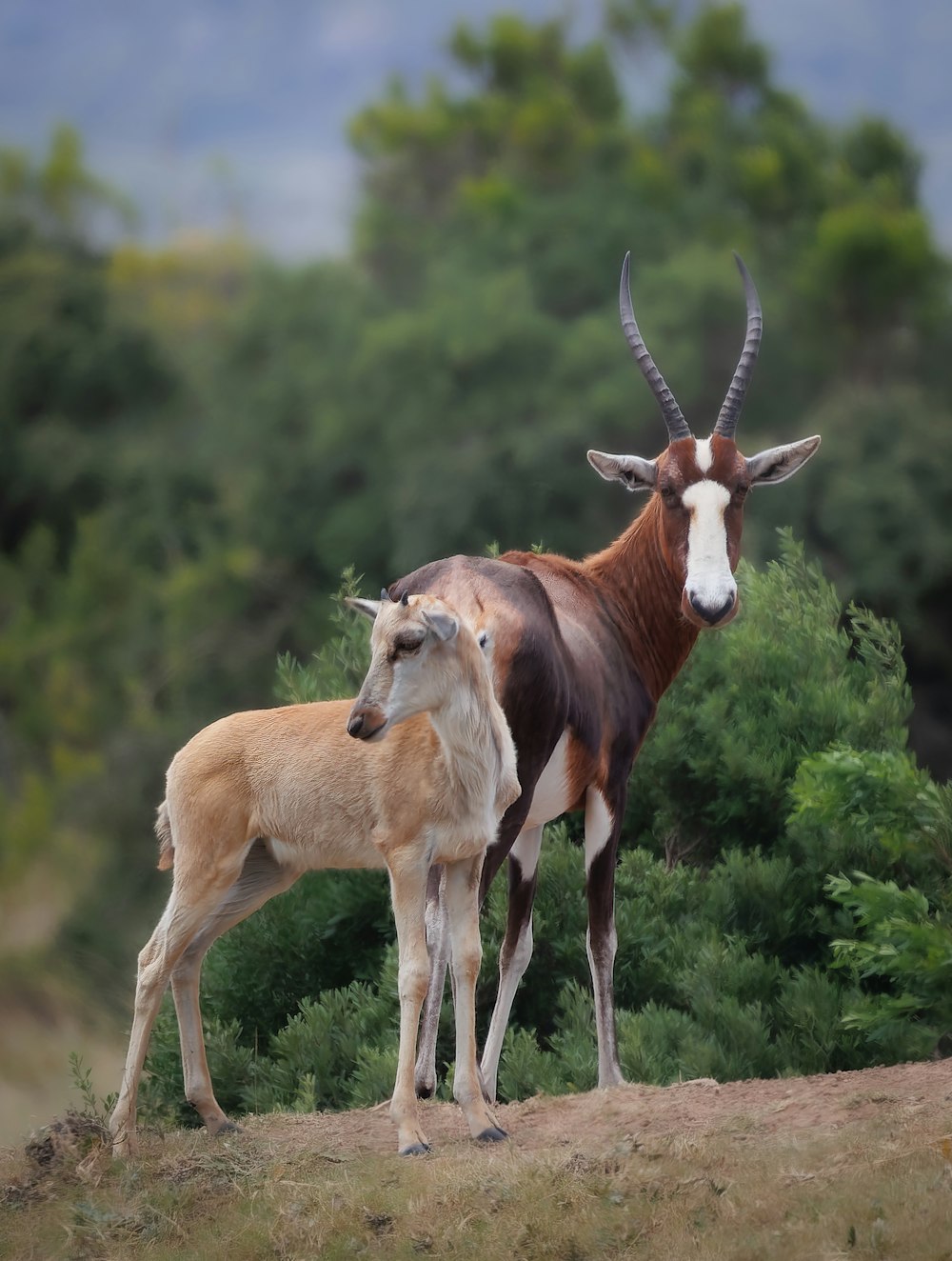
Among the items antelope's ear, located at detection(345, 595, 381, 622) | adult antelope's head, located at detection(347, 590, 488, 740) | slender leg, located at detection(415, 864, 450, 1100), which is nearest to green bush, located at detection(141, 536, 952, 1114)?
slender leg, located at detection(415, 864, 450, 1100)

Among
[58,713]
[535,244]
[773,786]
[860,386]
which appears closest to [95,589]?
[58,713]

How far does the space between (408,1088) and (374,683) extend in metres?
1.56

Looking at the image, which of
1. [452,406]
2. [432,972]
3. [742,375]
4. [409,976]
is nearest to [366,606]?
[409,976]

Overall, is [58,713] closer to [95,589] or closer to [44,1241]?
[95,589]

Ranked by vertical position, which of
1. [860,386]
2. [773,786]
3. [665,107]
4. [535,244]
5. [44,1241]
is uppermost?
[665,107]

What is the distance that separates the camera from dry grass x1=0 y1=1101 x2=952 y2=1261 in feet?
19.2

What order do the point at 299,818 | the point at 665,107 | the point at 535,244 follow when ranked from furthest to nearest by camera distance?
the point at 665,107 < the point at 535,244 < the point at 299,818

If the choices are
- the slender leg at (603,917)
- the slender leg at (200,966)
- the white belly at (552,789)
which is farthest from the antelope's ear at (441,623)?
the slender leg at (603,917)

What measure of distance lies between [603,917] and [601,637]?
1.31m

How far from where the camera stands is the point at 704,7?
3731cm

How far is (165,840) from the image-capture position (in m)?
7.71

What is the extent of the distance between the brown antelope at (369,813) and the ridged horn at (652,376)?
217 centimetres

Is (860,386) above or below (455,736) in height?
above

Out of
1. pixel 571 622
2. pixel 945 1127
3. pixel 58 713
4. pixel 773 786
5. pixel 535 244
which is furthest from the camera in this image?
pixel 535 244
